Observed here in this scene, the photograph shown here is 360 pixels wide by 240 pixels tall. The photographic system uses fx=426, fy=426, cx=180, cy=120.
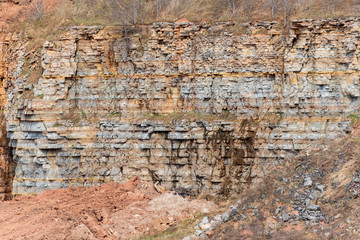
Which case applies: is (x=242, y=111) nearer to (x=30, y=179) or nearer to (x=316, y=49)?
(x=316, y=49)

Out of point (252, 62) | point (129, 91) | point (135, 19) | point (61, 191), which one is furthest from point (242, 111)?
point (61, 191)

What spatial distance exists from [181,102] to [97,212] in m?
6.77

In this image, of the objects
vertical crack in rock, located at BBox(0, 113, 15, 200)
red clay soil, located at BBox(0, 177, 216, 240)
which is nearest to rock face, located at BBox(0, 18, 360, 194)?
red clay soil, located at BBox(0, 177, 216, 240)

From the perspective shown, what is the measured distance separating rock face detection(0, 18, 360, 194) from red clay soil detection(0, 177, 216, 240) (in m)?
1.06

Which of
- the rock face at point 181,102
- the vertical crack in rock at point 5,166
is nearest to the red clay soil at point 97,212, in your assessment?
the rock face at point 181,102

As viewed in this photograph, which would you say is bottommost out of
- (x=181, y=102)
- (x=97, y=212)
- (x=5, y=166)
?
(x=97, y=212)

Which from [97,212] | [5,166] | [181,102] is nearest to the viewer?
[97,212]

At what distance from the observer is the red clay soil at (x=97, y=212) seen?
639 inches

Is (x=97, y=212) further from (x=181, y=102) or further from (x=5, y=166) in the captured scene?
(x=5, y=166)

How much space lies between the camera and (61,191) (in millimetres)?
20250

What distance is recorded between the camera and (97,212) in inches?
709

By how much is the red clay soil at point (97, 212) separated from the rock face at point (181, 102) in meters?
1.06

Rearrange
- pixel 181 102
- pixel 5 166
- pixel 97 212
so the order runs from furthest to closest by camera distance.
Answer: pixel 5 166
pixel 181 102
pixel 97 212

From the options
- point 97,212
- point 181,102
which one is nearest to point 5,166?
point 97,212
